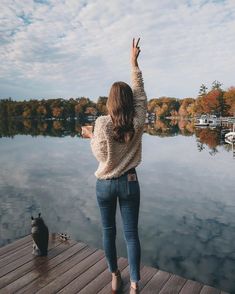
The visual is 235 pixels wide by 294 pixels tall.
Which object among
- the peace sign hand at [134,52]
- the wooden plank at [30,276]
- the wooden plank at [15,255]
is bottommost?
the wooden plank at [15,255]

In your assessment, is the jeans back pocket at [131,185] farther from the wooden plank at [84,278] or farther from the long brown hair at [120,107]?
the wooden plank at [84,278]

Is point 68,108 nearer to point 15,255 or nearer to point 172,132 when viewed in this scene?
point 172,132

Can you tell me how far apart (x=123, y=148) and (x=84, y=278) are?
2163 millimetres

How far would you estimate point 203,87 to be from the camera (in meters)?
131

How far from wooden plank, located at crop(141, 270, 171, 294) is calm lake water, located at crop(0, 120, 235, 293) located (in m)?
3.37

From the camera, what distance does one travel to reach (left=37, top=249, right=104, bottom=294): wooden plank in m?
3.94

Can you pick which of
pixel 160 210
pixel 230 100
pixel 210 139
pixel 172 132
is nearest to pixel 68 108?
pixel 230 100

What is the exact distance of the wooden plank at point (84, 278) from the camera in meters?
3.90

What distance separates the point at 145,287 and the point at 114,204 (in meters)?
1.51

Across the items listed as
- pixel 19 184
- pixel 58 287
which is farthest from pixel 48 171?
pixel 58 287

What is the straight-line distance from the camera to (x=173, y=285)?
405 cm

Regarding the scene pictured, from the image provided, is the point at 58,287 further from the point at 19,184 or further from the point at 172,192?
the point at 19,184

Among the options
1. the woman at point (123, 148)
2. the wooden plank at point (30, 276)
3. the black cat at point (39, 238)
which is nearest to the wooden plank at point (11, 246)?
the black cat at point (39, 238)

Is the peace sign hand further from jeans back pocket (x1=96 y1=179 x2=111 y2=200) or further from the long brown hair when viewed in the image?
jeans back pocket (x1=96 y1=179 x2=111 y2=200)
